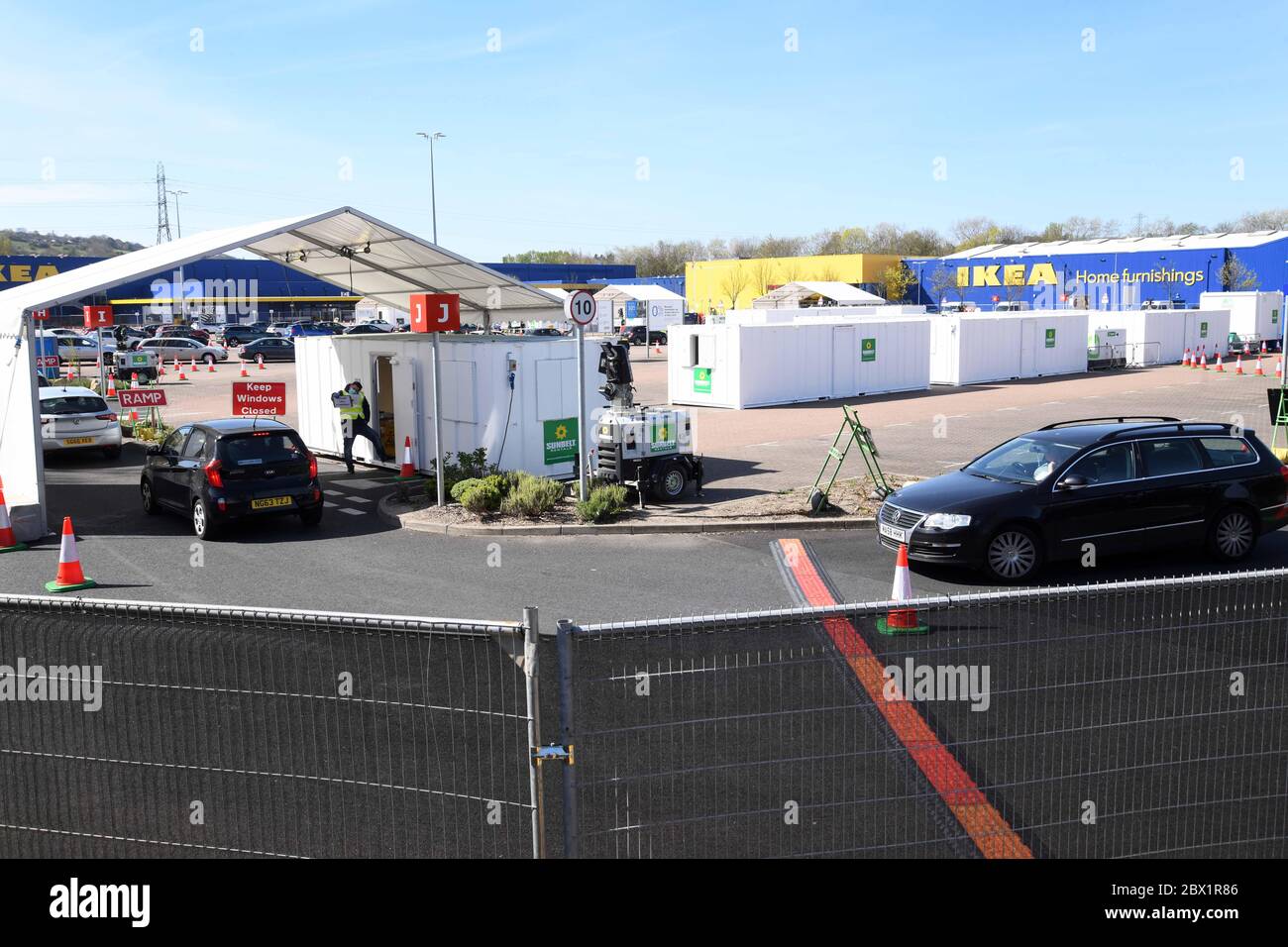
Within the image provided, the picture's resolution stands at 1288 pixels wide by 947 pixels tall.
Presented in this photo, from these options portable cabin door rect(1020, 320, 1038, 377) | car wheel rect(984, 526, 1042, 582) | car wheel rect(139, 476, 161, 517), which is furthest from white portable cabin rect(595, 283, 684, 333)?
car wheel rect(984, 526, 1042, 582)

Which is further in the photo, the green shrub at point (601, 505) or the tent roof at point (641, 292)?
the tent roof at point (641, 292)

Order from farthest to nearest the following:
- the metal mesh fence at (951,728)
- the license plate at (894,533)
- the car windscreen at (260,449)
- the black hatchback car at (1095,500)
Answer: the car windscreen at (260,449)
the license plate at (894,533)
the black hatchback car at (1095,500)
the metal mesh fence at (951,728)

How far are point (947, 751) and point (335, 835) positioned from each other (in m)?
2.67

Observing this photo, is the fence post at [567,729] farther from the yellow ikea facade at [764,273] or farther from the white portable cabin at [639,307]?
the yellow ikea facade at [764,273]

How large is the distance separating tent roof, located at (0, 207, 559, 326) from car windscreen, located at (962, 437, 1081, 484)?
10.4 meters

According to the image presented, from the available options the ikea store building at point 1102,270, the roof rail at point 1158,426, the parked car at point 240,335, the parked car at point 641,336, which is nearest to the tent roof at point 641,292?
the parked car at point 641,336

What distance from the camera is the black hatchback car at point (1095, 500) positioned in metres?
11.9

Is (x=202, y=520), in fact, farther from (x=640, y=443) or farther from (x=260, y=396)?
(x=640, y=443)

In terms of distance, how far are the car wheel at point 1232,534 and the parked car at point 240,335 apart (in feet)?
190

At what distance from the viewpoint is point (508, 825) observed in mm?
4926

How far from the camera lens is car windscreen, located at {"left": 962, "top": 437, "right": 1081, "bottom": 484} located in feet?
40.6

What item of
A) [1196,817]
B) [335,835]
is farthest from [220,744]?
[1196,817]
